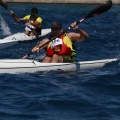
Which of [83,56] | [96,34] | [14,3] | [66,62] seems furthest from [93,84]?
[14,3]

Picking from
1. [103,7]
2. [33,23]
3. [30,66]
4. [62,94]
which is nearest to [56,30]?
[30,66]

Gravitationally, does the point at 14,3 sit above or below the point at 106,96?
above

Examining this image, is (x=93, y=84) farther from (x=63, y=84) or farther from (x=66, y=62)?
(x=66, y=62)

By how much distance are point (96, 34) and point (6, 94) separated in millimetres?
10478

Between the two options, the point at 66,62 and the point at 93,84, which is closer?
the point at 93,84

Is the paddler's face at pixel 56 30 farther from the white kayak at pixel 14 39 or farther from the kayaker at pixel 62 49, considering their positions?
the white kayak at pixel 14 39

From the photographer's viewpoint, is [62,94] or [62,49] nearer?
[62,94]

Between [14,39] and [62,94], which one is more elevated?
[14,39]

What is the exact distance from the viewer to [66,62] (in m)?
10.9

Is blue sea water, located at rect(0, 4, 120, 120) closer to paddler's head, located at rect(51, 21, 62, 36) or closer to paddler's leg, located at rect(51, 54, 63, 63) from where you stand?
paddler's leg, located at rect(51, 54, 63, 63)

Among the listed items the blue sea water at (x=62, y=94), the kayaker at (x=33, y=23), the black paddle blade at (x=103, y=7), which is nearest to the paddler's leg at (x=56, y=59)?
the blue sea water at (x=62, y=94)

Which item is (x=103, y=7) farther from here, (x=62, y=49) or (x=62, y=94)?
(x=62, y=94)

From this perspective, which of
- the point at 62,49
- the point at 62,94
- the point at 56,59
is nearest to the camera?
the point at 62,94

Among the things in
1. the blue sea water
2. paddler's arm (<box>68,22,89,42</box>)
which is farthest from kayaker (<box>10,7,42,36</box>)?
paddler's arm (<box>68,22,89,42</box>)
